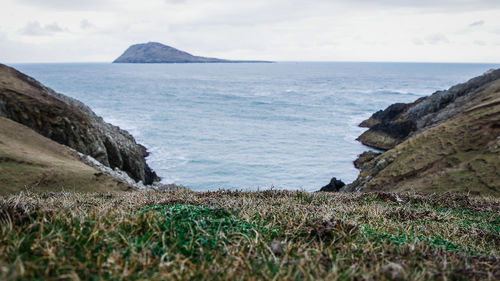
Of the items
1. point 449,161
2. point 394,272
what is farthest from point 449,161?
point 394,272

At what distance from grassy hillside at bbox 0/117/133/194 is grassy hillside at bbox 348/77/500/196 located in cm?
910

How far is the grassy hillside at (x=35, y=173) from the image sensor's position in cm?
866

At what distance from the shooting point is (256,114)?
2076 inches

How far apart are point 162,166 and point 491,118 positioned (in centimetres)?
2131

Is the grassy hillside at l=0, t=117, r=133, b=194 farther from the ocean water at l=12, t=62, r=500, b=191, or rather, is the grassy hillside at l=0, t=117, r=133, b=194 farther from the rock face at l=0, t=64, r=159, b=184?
the ocean water at l=12, t=62, r=500, b=191

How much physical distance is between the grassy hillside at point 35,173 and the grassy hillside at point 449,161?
9.10 meters

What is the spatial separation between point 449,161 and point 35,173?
12618 mm

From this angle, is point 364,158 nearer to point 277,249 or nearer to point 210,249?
point 277,249

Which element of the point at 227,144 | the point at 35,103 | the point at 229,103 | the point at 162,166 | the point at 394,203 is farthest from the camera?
the point at 229,103

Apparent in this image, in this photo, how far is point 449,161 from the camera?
12.0 metres

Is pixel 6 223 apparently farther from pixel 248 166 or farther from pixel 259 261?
pixel 248 166

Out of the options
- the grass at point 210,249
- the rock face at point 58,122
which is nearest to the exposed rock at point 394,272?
the grass at point 210,249

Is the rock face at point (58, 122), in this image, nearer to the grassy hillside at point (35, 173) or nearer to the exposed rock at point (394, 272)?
the grassy hillside at point (35, 173)

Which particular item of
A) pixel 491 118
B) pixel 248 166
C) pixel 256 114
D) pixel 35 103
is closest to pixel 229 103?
pixel 256 114
